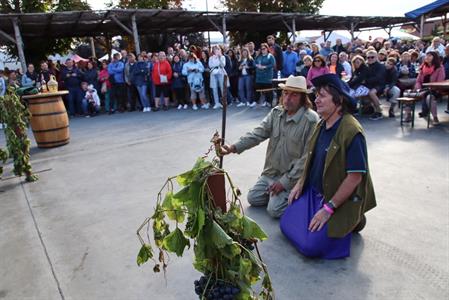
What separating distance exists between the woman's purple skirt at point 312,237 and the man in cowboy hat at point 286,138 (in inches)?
23.2

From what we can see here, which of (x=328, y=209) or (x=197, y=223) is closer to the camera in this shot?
(x=197, y=223)

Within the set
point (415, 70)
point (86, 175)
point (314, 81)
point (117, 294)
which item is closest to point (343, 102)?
point (314, 81)

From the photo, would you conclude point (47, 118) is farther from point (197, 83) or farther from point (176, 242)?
point (176, 242)

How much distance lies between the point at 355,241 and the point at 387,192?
131 centimetres

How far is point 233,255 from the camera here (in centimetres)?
158

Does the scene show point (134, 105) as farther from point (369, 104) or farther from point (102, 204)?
point (102, 204)

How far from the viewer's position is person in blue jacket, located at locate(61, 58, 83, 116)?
12.3m

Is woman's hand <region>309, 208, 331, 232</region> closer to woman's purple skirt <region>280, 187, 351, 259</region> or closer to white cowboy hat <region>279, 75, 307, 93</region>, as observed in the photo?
woman's purple skirt <region>280, 187, 351, 259</region>

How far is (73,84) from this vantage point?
1238cm

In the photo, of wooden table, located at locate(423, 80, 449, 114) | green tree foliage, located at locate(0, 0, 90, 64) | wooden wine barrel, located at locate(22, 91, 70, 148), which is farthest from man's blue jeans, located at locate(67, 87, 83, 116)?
wooden table, located at locate(423, 80, 449, 114)

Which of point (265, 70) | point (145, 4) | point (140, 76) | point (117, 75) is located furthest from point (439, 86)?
point (145, 4)

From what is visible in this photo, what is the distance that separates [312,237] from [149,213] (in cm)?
193

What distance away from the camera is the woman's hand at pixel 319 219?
9.69ft

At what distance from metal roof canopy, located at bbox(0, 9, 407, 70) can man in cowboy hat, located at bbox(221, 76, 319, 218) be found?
1138cm
